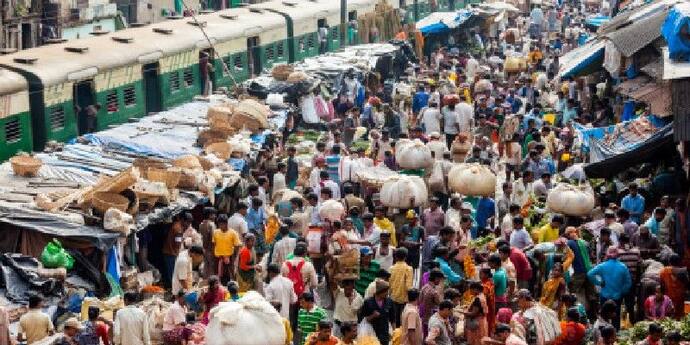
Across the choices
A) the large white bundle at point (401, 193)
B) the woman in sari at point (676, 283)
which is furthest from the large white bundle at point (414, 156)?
the woman in sari at point (676, 283)

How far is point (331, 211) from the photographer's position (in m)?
18.8

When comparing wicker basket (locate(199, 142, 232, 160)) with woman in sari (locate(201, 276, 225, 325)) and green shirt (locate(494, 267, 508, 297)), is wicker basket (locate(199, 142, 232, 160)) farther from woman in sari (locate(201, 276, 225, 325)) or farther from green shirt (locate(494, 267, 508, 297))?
green shirt (locate(494, 267, 508, 297))

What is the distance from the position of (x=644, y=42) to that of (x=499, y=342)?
31.1 feet

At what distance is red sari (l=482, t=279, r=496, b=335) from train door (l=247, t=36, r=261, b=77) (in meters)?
19.0

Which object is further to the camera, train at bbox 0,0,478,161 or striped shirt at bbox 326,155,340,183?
train at bbox 0,0,478,161

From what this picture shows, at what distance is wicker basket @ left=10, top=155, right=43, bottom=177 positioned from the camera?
19.4 metres

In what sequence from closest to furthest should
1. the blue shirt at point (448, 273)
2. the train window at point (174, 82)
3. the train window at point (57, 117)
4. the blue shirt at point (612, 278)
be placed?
1. the blue shirt at point (448, 273)
2. the blue shirt at point (612, 278)
3. the train window at point (57, 117)
4. the train window at point (174, 82)

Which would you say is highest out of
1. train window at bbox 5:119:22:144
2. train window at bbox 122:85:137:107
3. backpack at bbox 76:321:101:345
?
backpack at bbox 76:321:101:345

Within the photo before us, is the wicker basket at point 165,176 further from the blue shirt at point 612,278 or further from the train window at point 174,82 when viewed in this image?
the train window at point 174,82

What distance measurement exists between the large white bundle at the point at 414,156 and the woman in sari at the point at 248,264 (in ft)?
15.9

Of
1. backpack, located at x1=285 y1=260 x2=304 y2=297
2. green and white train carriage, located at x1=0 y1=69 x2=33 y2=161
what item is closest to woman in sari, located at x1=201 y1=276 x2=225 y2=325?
backpack, located at x1=285 y1=260 x2=304 y2=297

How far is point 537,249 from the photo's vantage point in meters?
16.6

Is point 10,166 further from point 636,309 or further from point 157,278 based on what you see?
point 636,309

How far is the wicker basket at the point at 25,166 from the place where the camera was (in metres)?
19.4
